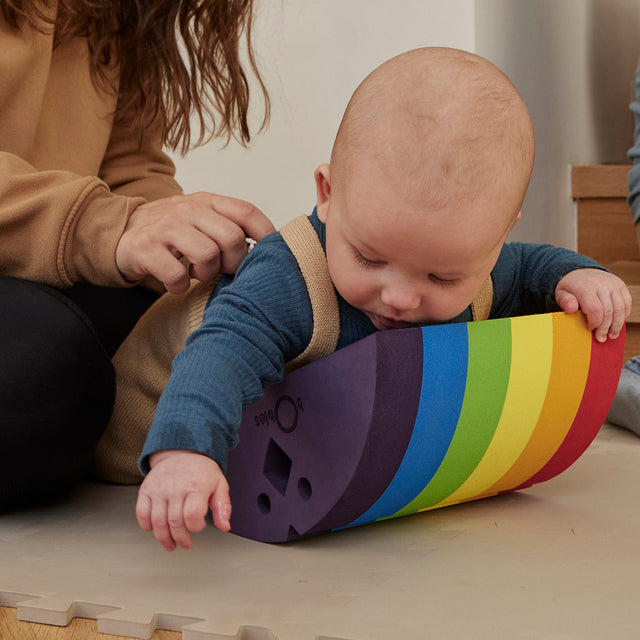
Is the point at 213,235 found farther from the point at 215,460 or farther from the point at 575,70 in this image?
the point at 575,70

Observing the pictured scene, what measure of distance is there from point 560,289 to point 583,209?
1319mm

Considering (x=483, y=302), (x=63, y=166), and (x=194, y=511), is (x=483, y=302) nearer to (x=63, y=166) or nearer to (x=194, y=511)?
(x=194, y=511)

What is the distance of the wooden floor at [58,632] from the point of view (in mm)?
642

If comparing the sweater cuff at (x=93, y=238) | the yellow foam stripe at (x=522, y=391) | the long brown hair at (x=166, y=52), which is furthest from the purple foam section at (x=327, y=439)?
the long brown hair at (x=166, y=52)

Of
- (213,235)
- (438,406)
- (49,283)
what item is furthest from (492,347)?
(49,283)

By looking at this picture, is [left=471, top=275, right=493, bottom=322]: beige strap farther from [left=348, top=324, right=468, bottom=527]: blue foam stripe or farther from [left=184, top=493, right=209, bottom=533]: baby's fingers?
[left=184, top=493, right=209, bottom=533]: baby's fingers

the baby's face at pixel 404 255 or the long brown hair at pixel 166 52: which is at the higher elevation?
the long brown hair at pixel 166 52

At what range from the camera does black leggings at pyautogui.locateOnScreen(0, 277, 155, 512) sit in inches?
32.2

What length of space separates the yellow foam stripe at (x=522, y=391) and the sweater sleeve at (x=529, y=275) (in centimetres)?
11

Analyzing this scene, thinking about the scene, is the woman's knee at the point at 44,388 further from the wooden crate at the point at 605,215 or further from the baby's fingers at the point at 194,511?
the wooden crate at the point at 605,215

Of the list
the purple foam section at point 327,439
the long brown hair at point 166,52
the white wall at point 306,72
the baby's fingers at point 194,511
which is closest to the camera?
the baby's fingers at point 194,511

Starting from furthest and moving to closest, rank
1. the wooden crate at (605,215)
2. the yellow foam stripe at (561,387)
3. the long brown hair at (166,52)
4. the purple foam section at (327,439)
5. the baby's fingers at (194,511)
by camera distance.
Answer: the wooden crate at (605,215)
the long brown hair at (166,52)
the yellow foam stripe at (561,387)
the purple foam section at (327,439)
the baby's fingers at (194,511)

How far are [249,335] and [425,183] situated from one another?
0.20 m

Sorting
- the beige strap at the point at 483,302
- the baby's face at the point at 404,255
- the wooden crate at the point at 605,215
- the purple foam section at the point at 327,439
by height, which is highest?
the baby's face at the point at 404,255
